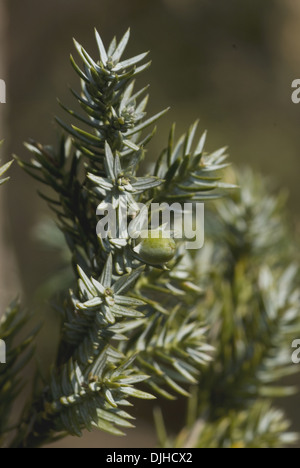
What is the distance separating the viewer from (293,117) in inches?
78.5

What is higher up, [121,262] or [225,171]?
[225,171]

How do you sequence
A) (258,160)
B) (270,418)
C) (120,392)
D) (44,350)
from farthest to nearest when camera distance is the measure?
(258,160)
(44,350)
(270,418)
(120,392)

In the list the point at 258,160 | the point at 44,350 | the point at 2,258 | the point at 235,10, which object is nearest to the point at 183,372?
the point at 2,258

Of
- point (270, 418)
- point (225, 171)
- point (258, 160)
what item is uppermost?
point (258, 160)

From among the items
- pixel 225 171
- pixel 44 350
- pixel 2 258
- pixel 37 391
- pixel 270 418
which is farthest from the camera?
pixel 44 350

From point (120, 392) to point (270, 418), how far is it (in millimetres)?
321

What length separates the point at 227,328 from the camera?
666mm

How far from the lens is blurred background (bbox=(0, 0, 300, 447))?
5.89ft

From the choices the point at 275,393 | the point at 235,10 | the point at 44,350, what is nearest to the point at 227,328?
the point at 275,393

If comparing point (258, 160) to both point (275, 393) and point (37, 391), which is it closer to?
point (275, 393)

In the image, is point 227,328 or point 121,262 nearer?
point 121,262

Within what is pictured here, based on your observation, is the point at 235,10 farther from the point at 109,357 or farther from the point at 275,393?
the point at 109,357

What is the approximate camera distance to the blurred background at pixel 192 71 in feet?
5.89

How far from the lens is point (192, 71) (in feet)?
6.45
